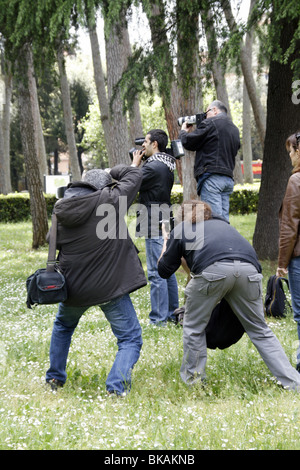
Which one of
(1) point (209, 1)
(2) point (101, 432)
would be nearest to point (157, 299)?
(2) point (101, 432)

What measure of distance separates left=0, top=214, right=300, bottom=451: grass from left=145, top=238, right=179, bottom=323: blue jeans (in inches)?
8.2

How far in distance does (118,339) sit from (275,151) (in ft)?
21.7

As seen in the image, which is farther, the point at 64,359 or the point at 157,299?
the point at 157,299

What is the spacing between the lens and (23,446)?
11.6 ft

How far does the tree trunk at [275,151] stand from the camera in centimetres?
1006

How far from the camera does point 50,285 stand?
4383 mm

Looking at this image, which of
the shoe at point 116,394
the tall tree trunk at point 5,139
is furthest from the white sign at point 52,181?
the shoe at point 116,394

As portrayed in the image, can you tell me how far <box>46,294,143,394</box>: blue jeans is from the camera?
455 centimetres

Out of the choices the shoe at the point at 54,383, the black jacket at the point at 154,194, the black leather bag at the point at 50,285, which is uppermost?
the black jacket at the point at 154,194

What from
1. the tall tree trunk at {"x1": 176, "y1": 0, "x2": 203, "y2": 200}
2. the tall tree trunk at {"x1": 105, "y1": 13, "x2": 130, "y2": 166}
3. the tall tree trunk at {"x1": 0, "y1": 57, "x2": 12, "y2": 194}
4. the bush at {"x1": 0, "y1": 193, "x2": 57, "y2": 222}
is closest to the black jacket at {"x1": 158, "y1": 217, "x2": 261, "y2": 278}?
the tall tree trunk at {"x1": 176, "y1": 0, "x2": 203, "y2": 200}

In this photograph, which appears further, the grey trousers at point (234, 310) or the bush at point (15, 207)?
the bush at point (15, 207)

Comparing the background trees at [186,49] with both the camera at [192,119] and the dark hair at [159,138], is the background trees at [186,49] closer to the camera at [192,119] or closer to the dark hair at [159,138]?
the camera at [192,119]
